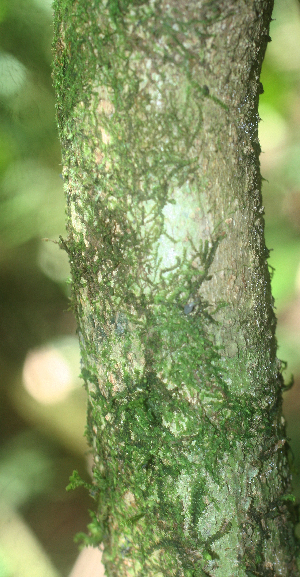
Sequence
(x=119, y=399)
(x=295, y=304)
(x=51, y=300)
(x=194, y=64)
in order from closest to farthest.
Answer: (x=194, y=64)
(x=119, y=399)
(x=51, y=300)
(x=295, y=304)

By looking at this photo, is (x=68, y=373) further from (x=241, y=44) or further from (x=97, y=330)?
(x=241, y=44)

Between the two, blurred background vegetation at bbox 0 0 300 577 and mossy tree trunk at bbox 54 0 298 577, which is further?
blurred background vegetation at bbox 0 0 300 577

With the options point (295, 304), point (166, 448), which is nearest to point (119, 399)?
point (166, 448)

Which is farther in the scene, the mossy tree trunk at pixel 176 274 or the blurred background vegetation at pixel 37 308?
the blurred background vegetation at pixel 37 308

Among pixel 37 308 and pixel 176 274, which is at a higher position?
pixel 37 308
